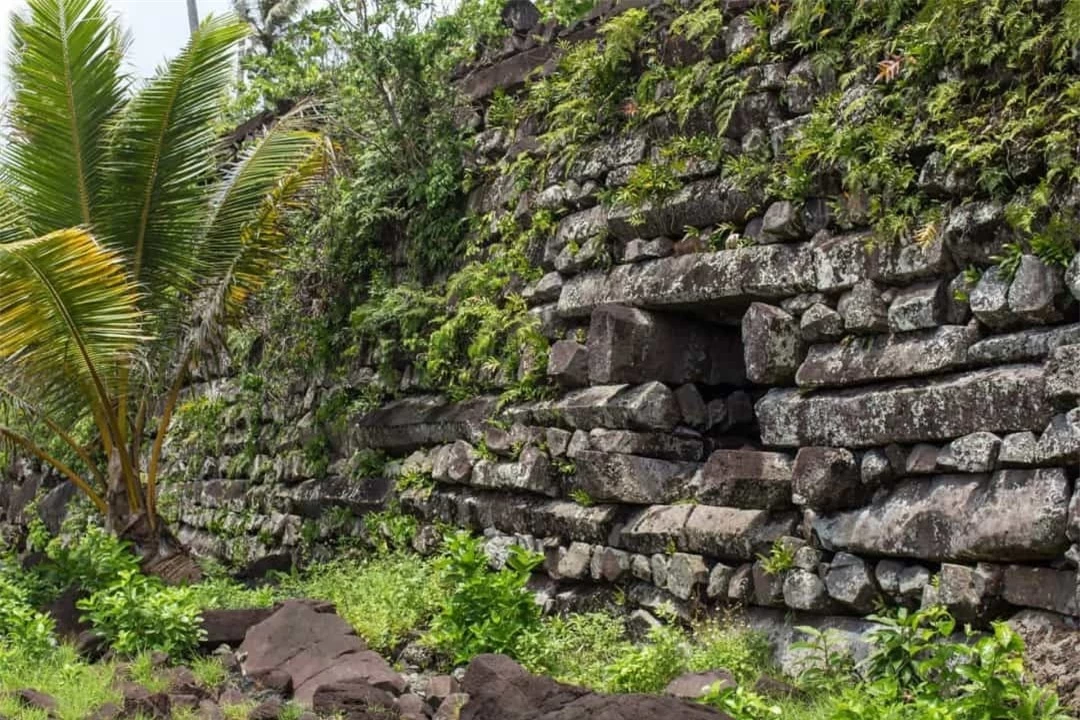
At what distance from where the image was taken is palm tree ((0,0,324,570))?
9414mm

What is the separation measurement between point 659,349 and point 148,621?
11.2ft

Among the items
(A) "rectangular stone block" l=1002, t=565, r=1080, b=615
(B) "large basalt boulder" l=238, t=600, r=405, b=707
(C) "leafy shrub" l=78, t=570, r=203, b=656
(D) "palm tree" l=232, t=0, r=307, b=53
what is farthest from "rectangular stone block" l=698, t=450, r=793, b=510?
(D) "palm tree" l=232, t=0, r=307, b=53

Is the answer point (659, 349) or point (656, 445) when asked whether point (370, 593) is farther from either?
point (659, 349)

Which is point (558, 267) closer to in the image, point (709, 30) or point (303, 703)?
point (709, 30)

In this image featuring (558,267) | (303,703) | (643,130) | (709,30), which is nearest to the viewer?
(303,703)

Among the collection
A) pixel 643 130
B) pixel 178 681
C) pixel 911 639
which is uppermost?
pixel 643 130

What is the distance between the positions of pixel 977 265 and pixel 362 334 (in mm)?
6080

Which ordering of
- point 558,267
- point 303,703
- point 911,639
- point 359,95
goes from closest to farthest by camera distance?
point 911,639
point 303,703
point 558,267
point 359,95

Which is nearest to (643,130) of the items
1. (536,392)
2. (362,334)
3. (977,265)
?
(536,392)

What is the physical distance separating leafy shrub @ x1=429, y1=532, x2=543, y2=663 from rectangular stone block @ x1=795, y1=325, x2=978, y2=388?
199 cm

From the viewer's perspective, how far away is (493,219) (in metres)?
9.77

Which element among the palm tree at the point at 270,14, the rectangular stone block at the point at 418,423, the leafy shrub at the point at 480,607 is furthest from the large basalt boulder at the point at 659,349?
the palm tree at the point at 270,14

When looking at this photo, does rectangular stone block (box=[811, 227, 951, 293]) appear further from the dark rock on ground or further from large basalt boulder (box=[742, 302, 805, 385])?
the dark rock on ground

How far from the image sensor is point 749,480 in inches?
277
